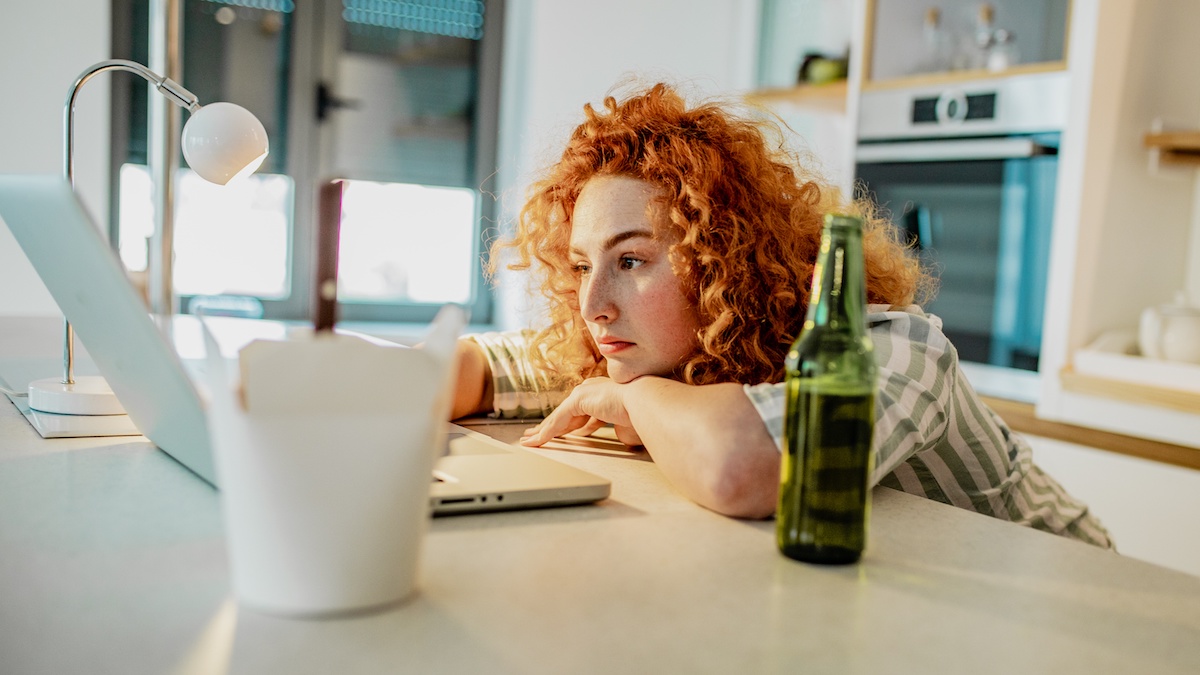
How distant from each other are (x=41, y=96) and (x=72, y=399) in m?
2.55

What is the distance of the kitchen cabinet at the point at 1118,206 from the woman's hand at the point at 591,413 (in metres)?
1.55

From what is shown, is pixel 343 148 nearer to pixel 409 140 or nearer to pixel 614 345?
pixel 409 140

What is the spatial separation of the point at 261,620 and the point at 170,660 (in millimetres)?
59

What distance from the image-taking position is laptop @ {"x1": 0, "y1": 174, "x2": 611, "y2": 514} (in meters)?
0.73

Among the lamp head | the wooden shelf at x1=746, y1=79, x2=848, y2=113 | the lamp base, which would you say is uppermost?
the wooden shelf at x1=746, y1=79, x2=848, y2=113

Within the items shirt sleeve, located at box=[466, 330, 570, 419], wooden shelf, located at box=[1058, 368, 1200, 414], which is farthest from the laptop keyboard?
wooden shelf, located at box=[1058, 368, 1200, 414]

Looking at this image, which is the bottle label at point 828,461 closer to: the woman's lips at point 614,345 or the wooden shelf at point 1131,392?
the woman's lips at point 614,345

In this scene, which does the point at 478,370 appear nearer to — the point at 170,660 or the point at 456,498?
the point at 456,498

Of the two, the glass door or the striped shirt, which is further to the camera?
the glass door

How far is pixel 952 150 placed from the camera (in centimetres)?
262

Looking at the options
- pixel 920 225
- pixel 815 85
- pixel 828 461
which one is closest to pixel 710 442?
pixel 828 461

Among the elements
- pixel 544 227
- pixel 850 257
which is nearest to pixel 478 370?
pixel 544 227

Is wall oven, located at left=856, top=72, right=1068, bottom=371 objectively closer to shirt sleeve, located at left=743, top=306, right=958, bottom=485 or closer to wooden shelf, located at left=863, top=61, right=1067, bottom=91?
wooden shelf, located at left=863, top=61, right=1067, bottom=91

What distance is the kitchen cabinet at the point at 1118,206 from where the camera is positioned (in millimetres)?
2311
